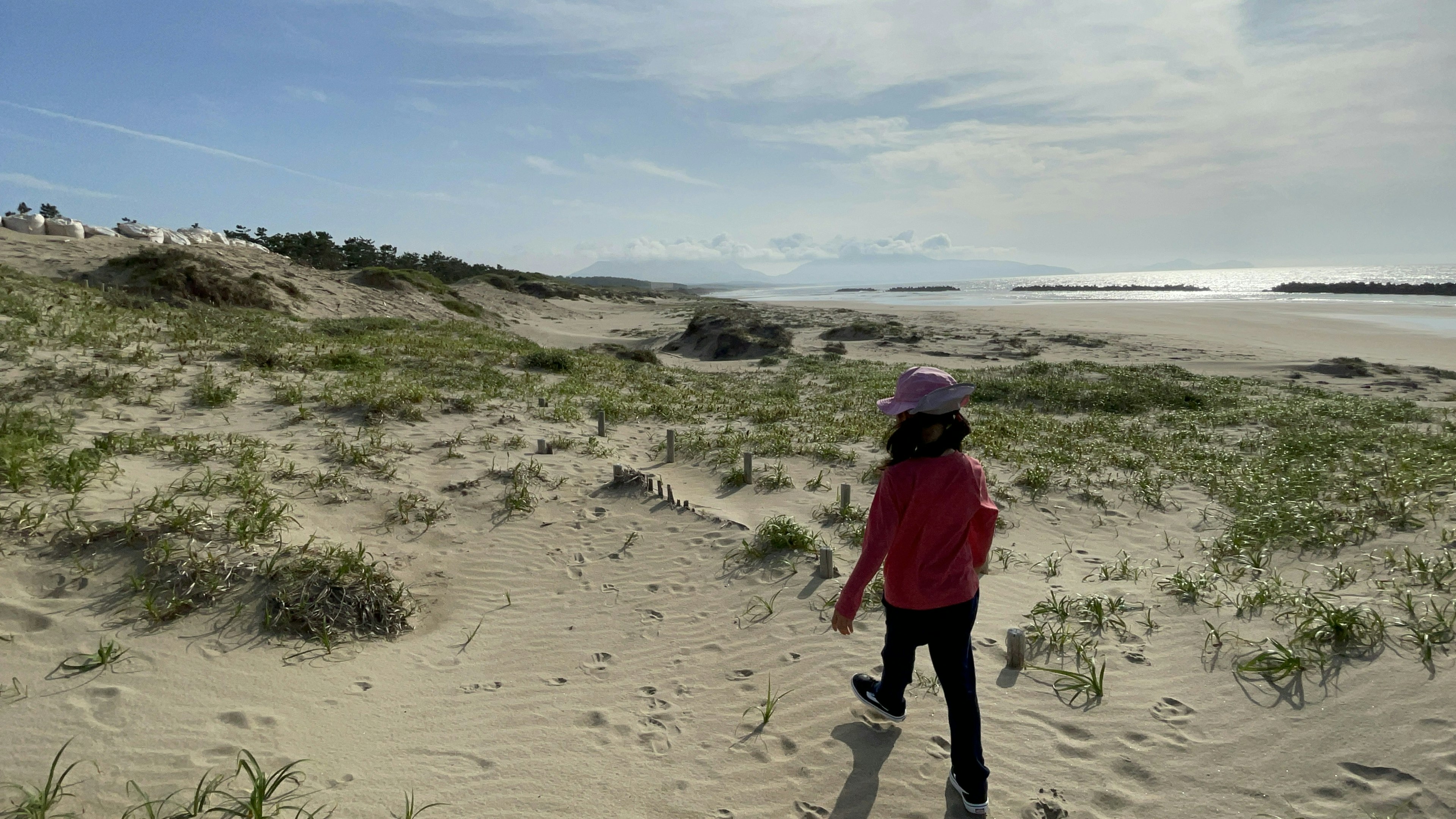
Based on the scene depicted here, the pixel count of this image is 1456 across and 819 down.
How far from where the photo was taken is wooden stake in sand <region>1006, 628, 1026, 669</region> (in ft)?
15.6

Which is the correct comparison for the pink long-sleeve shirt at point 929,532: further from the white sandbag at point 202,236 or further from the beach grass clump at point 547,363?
the white sandbag at point 202,236

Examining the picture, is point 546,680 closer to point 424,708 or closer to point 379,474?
point 424,708

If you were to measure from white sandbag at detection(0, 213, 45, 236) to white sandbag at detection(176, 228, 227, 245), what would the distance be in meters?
5.12

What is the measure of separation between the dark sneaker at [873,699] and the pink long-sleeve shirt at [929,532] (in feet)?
3.21

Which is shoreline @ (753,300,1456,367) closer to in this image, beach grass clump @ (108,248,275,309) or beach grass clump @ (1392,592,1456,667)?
beach grass clump @ (1392,592,1456,667)

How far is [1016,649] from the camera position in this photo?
15.6ft

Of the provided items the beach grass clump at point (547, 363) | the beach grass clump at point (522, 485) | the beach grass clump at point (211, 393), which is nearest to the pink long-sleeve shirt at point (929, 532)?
the beach grass clump at point (522, 485)

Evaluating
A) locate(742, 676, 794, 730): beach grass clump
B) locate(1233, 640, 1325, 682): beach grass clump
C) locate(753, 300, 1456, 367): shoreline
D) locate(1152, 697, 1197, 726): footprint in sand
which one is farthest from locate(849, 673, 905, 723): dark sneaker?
locate(753, 300, 1456, 367): shoreline

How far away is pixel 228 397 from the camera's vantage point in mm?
9484

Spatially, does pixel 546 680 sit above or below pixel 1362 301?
below

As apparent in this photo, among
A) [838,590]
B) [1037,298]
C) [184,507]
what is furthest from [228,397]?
[1037,298]

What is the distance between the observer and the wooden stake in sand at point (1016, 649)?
475 cm

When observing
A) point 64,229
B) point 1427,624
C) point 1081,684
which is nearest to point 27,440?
point 1081,684

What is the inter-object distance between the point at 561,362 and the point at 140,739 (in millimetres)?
13511
